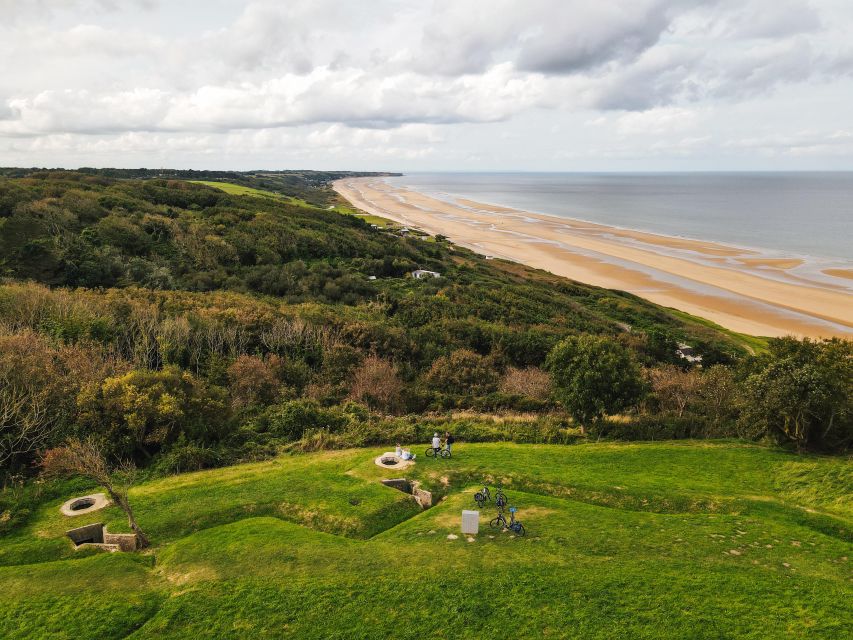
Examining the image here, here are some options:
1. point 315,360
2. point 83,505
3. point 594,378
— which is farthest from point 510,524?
point 315,360

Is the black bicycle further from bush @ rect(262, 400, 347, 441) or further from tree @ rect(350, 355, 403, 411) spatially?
tree @ rect(350, 355, 403, 411)

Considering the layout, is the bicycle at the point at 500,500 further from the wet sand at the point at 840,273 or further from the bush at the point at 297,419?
the wet sand at the point at 840,273

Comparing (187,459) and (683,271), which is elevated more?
(683,271)

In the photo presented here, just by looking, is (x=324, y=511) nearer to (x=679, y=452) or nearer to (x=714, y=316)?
(x=679, y=452)

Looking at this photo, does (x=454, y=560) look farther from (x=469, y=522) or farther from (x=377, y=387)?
(x=377, y=387)

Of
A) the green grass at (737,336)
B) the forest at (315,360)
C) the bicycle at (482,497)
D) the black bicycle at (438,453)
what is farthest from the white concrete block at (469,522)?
the green grass at (737,336)

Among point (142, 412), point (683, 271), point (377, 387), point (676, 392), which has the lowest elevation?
point (377, 387)

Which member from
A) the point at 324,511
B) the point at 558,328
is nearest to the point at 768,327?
the point at 558,328
